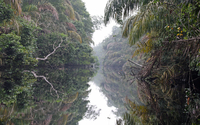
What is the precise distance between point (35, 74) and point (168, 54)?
574 cm

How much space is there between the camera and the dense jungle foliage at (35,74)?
2.63m

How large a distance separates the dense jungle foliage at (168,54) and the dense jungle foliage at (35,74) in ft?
4.02

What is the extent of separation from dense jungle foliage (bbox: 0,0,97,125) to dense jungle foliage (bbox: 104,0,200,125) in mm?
1225

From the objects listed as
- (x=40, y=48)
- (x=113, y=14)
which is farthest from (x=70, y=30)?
(x=113, y=14)

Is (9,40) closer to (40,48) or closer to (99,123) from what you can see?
(40,48)

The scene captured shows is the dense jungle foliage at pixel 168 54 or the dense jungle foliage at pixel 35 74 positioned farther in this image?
the dense jungle foliage at pixel 35 74

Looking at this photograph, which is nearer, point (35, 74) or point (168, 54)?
point (168, 54)

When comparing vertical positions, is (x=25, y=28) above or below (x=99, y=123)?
above

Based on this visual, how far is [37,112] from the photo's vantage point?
2.68 meters

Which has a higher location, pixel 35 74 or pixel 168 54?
pixel 168 54

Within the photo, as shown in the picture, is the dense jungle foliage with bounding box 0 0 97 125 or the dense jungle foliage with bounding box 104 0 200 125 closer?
the dense jungle foliage with bounding box 104 0 200 125

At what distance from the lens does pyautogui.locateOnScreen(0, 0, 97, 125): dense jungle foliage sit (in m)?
2.63

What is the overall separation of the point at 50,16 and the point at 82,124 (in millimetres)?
11204

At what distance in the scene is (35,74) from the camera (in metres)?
7.42
